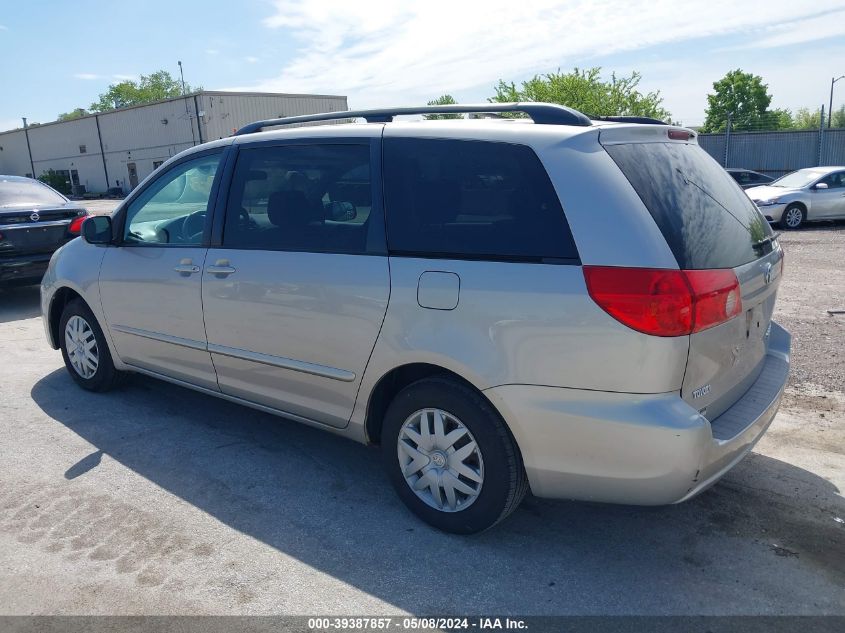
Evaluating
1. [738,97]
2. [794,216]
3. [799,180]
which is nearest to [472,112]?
[794,216]

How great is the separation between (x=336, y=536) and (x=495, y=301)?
1396 mm

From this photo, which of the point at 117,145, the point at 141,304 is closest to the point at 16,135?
the point at 117,145

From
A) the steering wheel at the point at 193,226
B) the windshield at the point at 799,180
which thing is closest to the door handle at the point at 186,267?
the steering wheel at the point at 193,226

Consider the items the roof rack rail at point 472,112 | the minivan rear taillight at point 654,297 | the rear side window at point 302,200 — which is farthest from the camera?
the rear side window at point 302,200

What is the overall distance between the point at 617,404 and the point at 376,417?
4.34 ft

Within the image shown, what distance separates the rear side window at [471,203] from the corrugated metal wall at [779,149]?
79.4 feet

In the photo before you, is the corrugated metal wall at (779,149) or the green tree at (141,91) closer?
the corrugated metal wall at (779,149)

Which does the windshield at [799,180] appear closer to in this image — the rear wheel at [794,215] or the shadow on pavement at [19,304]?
the rear wheel at [794,215]

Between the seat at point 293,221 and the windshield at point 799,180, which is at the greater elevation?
the seat at point 293,221

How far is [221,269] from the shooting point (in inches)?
159

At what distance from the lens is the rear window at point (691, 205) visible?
2836 mm

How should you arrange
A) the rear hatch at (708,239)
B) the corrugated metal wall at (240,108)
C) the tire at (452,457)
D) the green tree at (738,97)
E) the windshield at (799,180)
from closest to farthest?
the rear hatch at (708,239), the tire at (452,457), the windshield at (799,180), the corrugated metal wall at (240,108), the green tree at (738,97)

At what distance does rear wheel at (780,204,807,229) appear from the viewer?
51.7ft

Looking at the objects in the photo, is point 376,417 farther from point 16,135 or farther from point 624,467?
point 16,135
